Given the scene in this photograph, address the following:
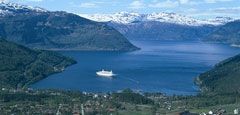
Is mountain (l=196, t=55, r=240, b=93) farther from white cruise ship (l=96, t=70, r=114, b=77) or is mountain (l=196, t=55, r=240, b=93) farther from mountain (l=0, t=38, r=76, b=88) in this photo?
mountain (l=0, t=38, r=76, b=88)

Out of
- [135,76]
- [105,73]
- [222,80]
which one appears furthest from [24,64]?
[222,80]

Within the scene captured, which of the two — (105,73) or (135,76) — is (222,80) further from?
(105,73)

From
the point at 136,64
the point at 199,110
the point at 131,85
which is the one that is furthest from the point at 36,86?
the point at 136,64

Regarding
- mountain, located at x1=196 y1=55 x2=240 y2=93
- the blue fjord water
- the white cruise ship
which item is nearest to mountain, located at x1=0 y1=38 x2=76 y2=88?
the blue fjord water

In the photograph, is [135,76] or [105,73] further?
[105,73]

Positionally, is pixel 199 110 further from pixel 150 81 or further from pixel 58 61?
pixel 58 61

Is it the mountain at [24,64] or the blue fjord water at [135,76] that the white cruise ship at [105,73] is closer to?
the blue fjord water at [135,76]

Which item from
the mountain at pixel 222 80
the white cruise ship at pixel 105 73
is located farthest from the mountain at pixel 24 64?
→ the mountain at pixel 222 80
